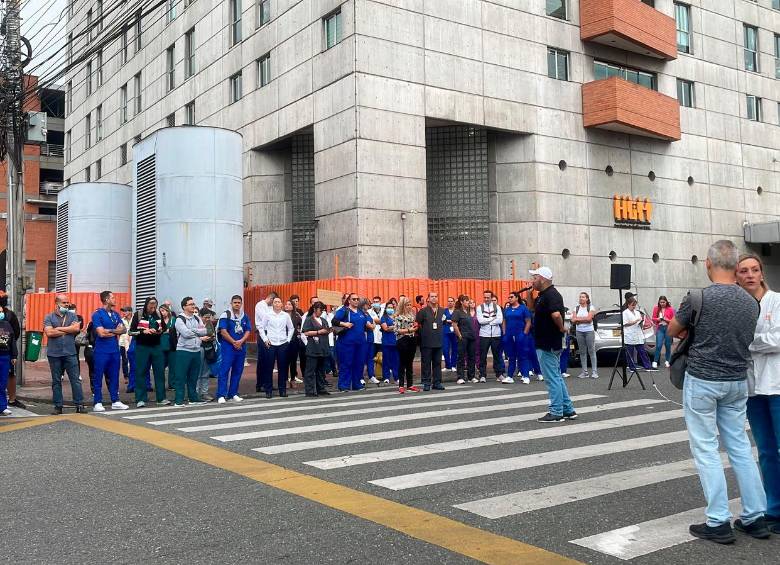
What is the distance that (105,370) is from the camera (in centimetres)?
1250

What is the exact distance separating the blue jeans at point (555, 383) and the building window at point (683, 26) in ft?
88.0

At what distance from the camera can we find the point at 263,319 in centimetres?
1381

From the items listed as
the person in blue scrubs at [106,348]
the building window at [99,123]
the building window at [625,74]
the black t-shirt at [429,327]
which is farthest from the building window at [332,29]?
the building window at [99,123]

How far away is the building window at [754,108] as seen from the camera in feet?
111

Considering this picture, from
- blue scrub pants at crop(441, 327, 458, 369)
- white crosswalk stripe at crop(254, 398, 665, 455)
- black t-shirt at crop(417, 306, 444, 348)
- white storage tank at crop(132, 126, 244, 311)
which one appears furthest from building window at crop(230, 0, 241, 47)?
white crosswalk stripe at crop(254, 398, 665, 455)

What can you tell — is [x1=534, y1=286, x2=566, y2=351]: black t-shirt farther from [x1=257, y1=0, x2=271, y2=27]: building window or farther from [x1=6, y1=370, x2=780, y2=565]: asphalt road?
[x1=257, y1=0, x2=271, y2=27]: building window

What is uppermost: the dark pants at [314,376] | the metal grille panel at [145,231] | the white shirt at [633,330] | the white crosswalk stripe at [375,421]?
the metal grille panel at [145,231]

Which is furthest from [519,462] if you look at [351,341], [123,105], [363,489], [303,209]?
[123,105]

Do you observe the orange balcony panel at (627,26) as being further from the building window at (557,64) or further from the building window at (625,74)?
the building window at (557,64)

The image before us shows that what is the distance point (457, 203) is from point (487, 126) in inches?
124

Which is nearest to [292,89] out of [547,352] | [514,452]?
[547,352]

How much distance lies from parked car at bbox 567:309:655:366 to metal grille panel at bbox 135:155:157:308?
1113 cm

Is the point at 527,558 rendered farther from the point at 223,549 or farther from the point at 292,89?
the point at 292,89

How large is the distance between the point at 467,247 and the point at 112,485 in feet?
71.4
